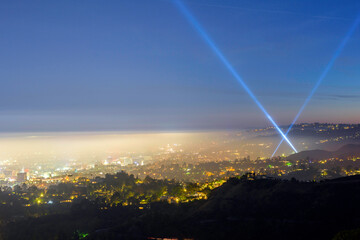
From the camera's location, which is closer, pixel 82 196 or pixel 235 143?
pixel 82 196

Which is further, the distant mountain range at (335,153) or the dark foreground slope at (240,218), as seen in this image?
the distant mountain range at (335,153)

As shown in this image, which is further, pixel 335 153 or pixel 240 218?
pixel 335 153

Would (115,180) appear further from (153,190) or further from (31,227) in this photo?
(31,227)

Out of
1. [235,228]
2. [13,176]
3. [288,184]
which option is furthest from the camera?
[13,176]

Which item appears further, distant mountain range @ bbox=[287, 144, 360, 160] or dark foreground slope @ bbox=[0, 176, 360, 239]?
distant mountain range @ bbox=[287, 144, 360, 160]

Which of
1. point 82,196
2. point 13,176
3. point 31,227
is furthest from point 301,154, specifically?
point 13,176

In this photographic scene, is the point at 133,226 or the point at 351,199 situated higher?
the point at 351,199

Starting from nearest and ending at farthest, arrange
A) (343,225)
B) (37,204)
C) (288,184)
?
1. (343,225)
2. (288,184)
3. (37,204)

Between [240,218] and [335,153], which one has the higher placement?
[335,153]
